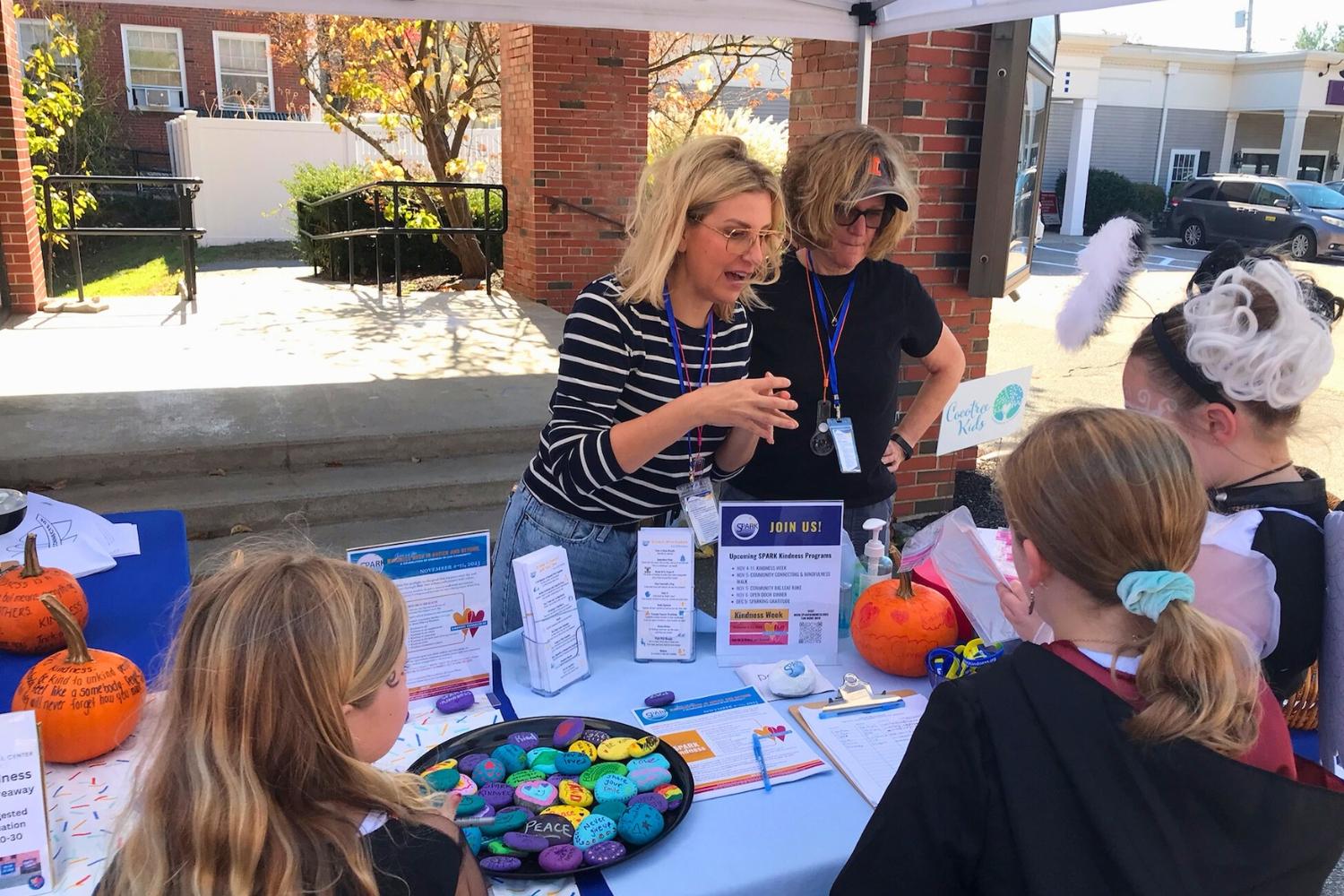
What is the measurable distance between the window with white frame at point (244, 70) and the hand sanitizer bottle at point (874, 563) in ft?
72.4

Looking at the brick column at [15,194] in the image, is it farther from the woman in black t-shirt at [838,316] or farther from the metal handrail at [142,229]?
the woman in black t-shirt at [838,316]

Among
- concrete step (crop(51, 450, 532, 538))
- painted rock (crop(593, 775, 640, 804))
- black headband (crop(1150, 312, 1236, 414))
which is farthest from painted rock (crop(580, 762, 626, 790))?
concrete step (crop(51, 450, 532, 538))

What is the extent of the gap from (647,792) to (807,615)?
0.66m

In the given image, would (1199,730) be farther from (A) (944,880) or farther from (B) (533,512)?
(B) (533,512)

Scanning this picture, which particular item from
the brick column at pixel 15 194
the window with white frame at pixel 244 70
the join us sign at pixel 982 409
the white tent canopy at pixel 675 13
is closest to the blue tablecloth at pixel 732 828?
the join us sign at pixel 982 409

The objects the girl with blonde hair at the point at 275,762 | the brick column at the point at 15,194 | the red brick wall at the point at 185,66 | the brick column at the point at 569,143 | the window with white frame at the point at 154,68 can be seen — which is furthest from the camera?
the window with white frame at the point at 154,68

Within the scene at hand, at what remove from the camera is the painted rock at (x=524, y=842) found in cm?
140

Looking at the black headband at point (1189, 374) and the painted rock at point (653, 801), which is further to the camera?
the black headband at point (1189, 374)

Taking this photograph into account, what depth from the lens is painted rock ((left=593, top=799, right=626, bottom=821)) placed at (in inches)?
58.6

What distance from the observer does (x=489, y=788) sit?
1525 mm

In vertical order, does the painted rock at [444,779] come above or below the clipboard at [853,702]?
above

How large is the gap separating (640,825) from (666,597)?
622mm

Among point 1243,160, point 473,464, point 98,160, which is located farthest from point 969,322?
point 1243,160

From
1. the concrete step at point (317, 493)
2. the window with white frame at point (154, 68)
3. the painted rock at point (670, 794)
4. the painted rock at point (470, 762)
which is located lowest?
the concrete step at point (317, 493)
